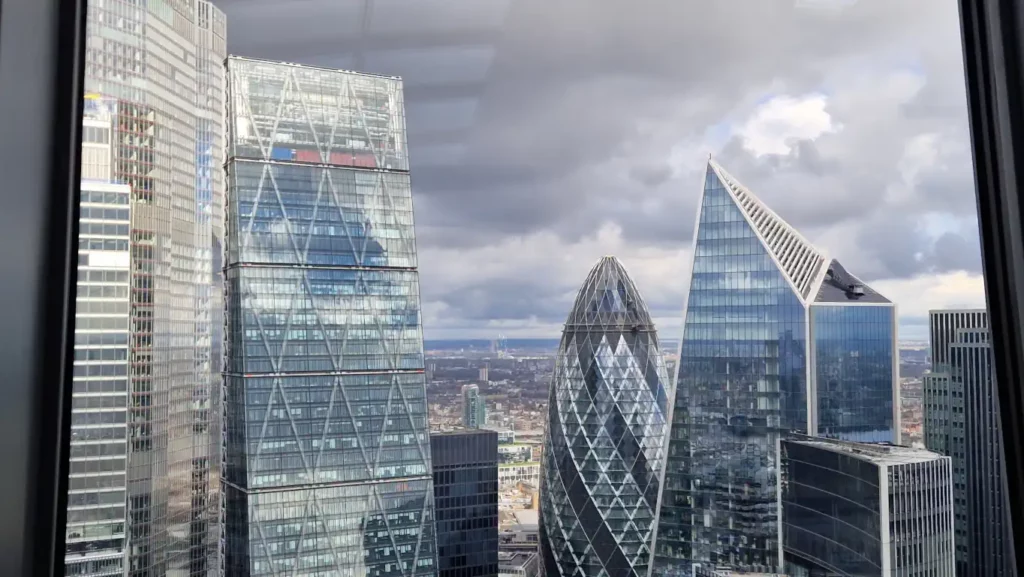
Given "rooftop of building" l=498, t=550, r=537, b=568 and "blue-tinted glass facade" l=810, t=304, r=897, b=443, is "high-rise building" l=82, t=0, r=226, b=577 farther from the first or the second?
"blue-tinted glass facade" l=810, t=304, r=897, b=443

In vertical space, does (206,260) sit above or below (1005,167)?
above

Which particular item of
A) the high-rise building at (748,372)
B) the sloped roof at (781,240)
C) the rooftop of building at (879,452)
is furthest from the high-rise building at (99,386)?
the sloped roof at (781,240)

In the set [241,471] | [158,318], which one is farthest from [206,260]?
[241,471]

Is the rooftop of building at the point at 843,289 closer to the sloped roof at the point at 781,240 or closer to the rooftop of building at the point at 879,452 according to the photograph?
the sloped roof at the point at 781,240

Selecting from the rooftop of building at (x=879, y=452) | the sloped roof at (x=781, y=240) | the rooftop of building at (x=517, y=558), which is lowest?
the rooftop of building at (x=517, y=558)

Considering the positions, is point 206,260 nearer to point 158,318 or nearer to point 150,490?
point 158,318

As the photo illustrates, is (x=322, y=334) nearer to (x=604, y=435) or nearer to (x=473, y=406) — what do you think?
(x=473, y=406)

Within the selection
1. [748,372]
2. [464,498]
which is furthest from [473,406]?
[464,498]
